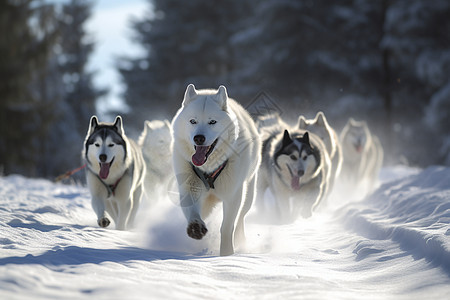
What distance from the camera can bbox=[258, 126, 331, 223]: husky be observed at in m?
6.94

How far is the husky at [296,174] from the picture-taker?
6941 millimetres

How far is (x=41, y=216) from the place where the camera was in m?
5.50

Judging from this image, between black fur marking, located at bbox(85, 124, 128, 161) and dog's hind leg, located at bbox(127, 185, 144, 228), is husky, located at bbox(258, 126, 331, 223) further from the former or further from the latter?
black fur marking, located at bbox(85, 124, 128, 161)

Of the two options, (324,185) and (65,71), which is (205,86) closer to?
(65,71)

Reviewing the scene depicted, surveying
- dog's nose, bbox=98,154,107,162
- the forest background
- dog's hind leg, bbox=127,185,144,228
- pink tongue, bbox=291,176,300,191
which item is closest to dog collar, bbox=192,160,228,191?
dog's nose, bbox=98,154,107,162

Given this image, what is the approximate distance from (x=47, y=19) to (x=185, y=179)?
2039 cm

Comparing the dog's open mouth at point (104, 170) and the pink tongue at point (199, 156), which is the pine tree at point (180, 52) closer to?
the dog's open mouth at point (104, 170)

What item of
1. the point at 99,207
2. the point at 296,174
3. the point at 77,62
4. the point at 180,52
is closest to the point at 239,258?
the point at 99,207

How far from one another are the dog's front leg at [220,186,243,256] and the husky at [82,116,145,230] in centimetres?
173

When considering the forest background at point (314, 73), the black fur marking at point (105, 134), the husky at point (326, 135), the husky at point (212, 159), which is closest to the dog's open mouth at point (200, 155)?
the husky at point (212, 159)

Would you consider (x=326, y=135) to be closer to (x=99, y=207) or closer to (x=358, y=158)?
(x=358, y=158)

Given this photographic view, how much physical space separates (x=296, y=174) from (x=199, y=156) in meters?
3.05

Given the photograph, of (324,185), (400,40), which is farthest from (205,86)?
(324,185)

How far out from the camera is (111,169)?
5680 millimetres
